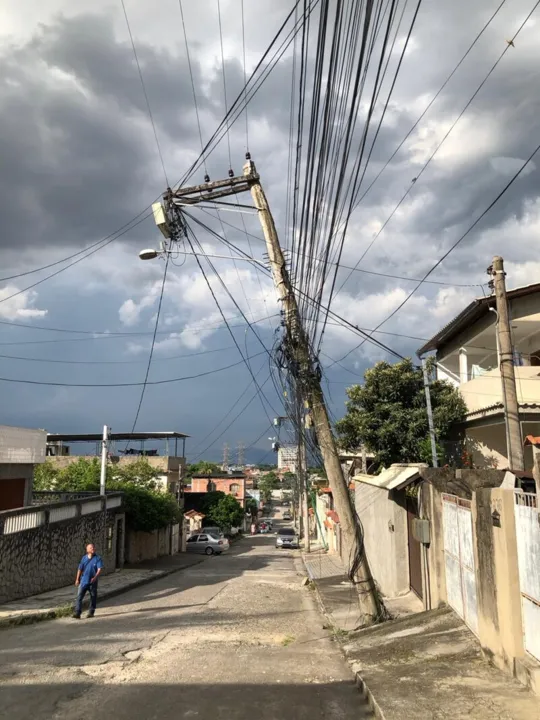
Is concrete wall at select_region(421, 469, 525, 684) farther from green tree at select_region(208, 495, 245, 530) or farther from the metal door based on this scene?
green tree at select_region(208, 495, 245, 530)

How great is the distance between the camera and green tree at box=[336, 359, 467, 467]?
19.7 m

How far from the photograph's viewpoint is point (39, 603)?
44.0 feet

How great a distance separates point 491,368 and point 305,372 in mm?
11811

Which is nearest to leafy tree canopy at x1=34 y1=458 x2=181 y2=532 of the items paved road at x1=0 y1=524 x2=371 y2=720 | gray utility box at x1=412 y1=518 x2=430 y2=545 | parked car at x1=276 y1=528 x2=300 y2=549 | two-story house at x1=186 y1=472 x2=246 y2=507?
parked car at x1=276 y1=528 x2=300 y2=549

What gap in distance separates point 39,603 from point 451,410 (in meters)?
13.8

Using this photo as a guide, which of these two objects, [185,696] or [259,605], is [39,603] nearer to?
[259,605]

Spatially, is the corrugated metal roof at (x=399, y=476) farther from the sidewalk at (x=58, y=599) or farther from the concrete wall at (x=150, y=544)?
the concrete wall at (x=150, y=544)

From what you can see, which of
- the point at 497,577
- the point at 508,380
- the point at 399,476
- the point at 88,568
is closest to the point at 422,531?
the point at 399,476

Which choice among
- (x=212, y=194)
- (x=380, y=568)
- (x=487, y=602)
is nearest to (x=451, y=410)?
(x=380, y=568)

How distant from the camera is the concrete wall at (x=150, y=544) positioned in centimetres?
2806

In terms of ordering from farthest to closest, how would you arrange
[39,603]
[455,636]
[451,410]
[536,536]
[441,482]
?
1. [451,410]
2. [39,603]
3. [441,482]
4. [455,636]
5. [536,536]

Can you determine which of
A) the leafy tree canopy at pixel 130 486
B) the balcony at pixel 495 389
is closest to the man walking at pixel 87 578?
the balcony at pixel 495 389

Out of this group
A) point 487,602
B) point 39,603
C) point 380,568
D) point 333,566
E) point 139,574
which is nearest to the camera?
point 487,602

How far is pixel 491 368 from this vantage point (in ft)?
66.8
